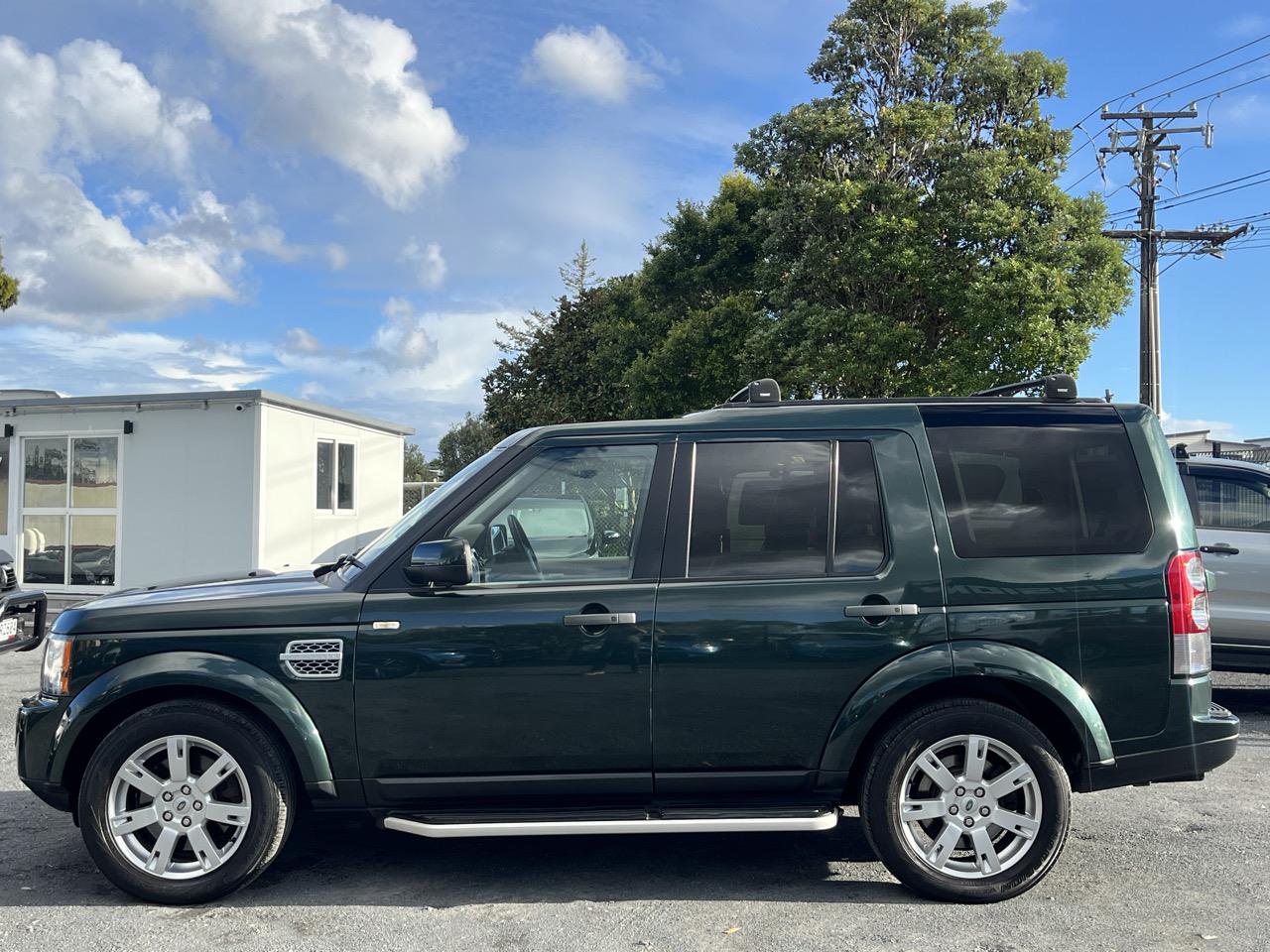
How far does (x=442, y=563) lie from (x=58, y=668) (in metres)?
1.62

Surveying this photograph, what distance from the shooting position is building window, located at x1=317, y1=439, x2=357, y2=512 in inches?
739

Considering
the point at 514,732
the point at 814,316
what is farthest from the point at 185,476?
the point at 514,732

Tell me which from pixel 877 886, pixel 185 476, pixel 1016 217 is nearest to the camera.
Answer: pixel 877 886

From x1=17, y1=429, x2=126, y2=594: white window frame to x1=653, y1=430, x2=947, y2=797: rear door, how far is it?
15.4 metres

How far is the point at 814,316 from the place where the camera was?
23.4 m

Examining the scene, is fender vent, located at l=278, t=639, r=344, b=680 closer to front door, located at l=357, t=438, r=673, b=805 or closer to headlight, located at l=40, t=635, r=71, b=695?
front door, located at l=357, t=438, r=673, b=805

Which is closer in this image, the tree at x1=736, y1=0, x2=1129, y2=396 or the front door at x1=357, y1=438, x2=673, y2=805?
the front door at x1=357, y1=438, x2=673, y2=805

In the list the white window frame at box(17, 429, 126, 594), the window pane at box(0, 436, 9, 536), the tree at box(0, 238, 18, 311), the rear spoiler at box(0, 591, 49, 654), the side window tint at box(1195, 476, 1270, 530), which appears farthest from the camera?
the tree at box(0, 238, 18, 311)

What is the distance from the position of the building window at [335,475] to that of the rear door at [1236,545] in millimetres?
13851

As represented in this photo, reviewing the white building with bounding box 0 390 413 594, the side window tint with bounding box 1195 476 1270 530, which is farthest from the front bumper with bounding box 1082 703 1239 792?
the white building with bounding box 0 390 413 594

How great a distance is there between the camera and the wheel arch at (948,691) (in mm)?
4352

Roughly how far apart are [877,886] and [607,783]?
1.22 metres

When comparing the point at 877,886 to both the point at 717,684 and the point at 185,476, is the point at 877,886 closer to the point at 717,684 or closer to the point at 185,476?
the point at 717,684

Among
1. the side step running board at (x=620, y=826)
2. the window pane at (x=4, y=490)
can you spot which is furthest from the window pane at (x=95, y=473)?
the side step running board at (x=620, y=826)
